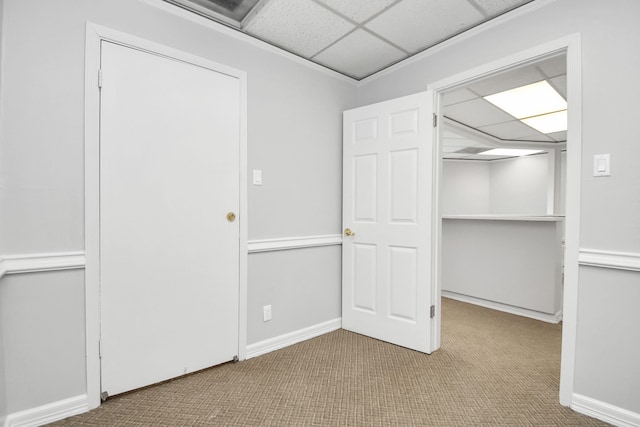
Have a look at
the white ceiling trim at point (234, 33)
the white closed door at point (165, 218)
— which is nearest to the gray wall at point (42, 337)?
the white closed door at point (165, 218)

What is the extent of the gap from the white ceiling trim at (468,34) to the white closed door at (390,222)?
1.20 ft

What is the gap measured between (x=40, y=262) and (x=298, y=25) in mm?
2065

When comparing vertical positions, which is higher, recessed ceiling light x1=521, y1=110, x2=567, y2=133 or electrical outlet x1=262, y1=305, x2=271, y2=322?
recessed ceiling light x1=521, y1=110, x2=567, y2=133

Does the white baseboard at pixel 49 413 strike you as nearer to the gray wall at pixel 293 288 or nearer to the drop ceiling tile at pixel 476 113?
the gray wall at pixel 293 288

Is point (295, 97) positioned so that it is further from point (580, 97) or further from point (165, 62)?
point (580, 97)

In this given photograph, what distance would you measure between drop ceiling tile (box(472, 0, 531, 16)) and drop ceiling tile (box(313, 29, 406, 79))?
26.1 inches

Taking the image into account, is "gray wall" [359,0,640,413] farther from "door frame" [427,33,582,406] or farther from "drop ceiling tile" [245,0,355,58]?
"drop ceiling tile" [245,0,355,58]

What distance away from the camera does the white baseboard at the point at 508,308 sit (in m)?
3.15

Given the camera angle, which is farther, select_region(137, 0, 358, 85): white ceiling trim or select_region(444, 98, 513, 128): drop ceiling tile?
select_region(444, 98, 513, 128): drop ceiling tile

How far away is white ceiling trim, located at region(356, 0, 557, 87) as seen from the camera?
191cm

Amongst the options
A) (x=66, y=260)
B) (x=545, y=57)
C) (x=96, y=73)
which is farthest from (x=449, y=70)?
(x=66, y=260)

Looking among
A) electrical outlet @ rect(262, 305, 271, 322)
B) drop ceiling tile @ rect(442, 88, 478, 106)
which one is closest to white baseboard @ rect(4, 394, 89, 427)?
electrical outlet @ rect(262, 305, 271, 322)

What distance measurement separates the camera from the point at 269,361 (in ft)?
7.48

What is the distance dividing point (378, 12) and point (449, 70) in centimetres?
70
